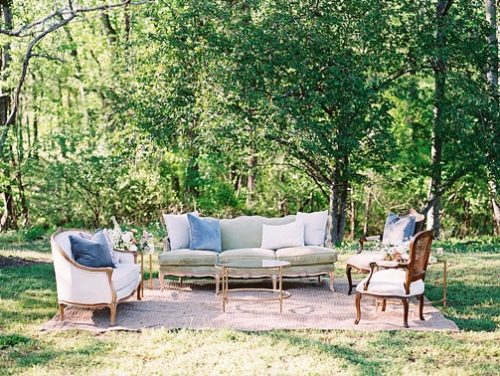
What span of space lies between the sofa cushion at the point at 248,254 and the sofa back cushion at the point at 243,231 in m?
0.29

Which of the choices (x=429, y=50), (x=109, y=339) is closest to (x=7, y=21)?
(x=429, y=50)

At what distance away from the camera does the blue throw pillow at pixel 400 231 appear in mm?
7867

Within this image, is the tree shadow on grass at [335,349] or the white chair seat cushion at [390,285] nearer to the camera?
the tree shadow on grass at [335,349]

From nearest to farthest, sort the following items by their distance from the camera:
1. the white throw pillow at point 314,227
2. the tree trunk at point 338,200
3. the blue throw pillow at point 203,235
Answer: the blue throw pillow at point 203,235, the white throw pillow at point 314,227, the tree trunk at point 338,200

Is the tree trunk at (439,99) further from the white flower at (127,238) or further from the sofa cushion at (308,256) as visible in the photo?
the white flower at (127,238)

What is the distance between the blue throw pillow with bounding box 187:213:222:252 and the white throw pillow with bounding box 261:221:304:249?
57cm

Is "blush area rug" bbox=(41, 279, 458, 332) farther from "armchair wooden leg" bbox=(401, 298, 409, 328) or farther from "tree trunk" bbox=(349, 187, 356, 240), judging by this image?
"tree trunk" bbox=(349, 187, 356, 240)

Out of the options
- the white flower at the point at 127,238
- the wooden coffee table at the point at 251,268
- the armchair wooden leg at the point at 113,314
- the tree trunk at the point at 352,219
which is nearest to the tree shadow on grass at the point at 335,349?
the wooden coffee table at the point at 251,268

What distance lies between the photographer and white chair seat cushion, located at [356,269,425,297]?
6387 millimetres

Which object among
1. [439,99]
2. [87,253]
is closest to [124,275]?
[87,253]

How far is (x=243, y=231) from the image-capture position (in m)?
Result: 8.75

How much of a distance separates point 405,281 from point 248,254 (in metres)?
2.26

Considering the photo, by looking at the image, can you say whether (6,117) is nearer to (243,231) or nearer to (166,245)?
(166,245)

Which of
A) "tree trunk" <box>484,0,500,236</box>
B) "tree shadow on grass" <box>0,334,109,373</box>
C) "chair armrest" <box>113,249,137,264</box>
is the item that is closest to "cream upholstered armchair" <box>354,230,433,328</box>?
"tree shadow on grass" <box>0,334,109,373</box>
